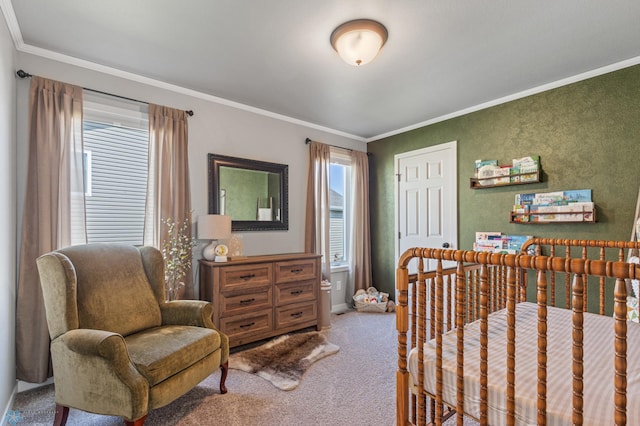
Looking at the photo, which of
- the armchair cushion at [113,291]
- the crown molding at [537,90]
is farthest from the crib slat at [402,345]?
the crown molding at [537,90]

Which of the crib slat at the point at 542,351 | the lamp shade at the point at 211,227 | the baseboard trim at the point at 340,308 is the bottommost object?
the baseboard trim at the point at 340,308

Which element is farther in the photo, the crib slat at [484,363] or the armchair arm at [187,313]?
the armchair arm at [187,313]

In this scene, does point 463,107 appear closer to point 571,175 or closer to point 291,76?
point 571,175

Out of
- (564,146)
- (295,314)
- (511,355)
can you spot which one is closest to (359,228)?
(295,314)

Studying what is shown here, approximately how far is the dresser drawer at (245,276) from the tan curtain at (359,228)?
1.59 meters

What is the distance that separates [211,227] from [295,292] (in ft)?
3.61

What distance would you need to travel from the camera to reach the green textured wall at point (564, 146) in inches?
99.7

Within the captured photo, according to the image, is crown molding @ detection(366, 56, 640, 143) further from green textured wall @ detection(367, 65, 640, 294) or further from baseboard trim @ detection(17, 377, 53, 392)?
baseboard trim @ detection(17, 377, 53, 392)

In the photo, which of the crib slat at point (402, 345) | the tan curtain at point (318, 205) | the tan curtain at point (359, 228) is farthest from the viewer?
the tan curtain at point (359, 228)

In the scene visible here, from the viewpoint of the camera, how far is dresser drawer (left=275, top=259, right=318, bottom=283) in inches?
127

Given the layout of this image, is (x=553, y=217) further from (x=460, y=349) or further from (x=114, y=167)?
(x=114, y=167)

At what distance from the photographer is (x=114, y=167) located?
8.84 ft

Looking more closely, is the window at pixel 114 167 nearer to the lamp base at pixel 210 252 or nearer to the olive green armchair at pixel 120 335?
the olive green armchair at pixel 120 335

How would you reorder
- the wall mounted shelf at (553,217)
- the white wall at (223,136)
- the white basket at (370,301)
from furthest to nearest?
the white basket at (370,301), the wall mounted shelf at (553,217), the white wall at (223,136)
